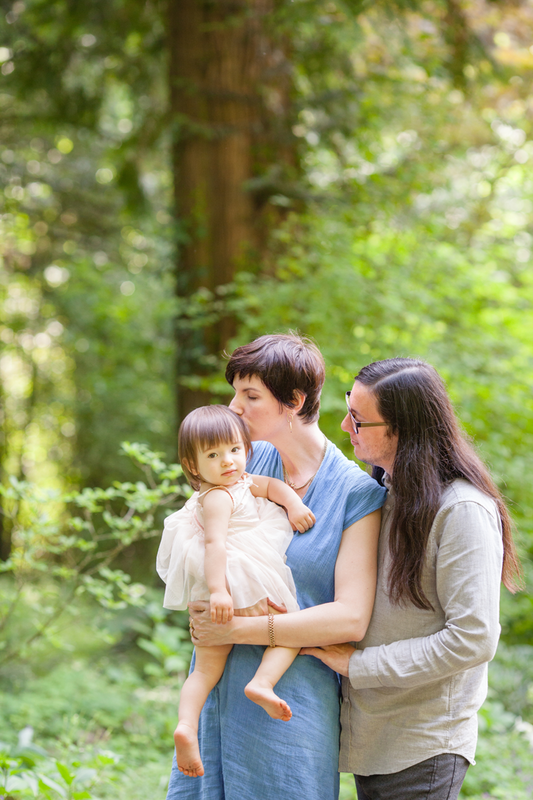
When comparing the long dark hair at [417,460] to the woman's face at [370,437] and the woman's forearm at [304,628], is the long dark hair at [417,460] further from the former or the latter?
the woman's forearm at [304,628]

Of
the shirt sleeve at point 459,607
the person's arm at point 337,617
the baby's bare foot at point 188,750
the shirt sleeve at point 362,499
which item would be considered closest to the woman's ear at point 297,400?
the shirt sleeve at point 362,499

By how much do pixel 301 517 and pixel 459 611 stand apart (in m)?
0.47

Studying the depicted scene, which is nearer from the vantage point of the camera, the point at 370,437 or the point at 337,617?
the point at 337,617

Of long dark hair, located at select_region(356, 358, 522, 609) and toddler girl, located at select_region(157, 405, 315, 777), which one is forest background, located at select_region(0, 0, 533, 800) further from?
long dark hair, located at select_region(356, 358, 522, 609)

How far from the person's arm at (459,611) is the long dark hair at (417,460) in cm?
6

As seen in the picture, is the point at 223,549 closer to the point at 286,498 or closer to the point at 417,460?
the point at 286,498

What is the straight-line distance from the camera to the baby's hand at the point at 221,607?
1.60 meters

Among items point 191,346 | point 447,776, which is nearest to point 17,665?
point 191,346

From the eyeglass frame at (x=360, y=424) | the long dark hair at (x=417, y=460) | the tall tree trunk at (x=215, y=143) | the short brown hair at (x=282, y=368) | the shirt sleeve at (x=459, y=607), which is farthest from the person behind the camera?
the tall tree trunk at (x=215, y=143)

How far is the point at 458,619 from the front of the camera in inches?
57.5

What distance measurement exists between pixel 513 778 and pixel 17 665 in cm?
361

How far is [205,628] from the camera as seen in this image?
5.48ft

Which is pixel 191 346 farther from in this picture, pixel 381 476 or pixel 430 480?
pixel 430 480

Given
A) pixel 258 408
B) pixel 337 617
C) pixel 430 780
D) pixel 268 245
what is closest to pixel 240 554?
pixel 337 617
